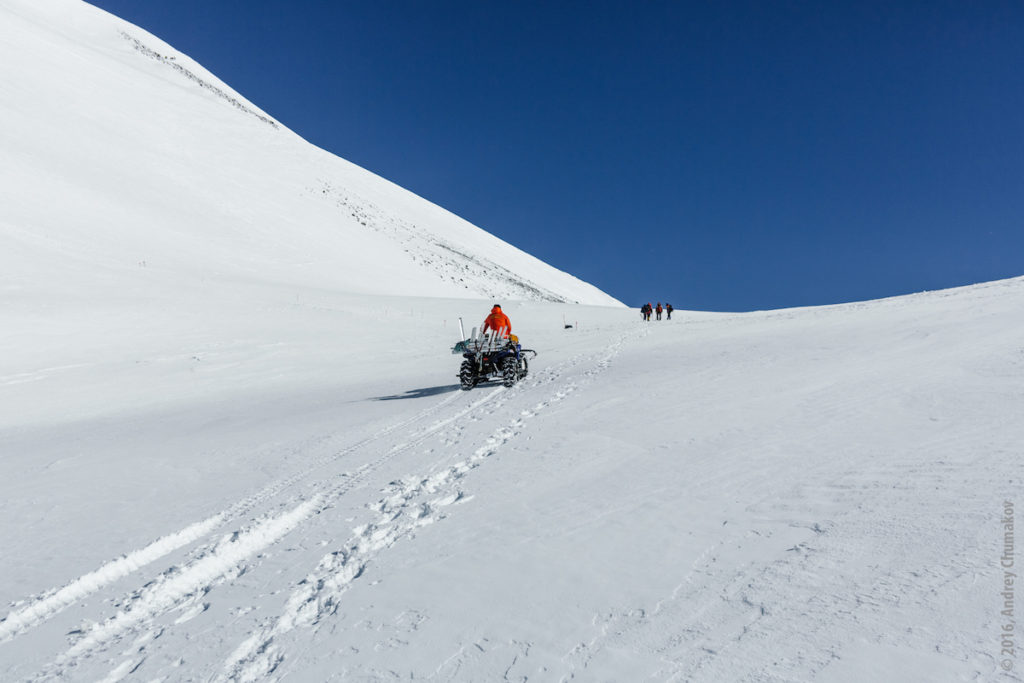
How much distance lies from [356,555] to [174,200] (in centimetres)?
4814

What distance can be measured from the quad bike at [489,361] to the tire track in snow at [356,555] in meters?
4.97

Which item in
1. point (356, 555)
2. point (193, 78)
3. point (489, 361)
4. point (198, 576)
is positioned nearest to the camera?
point (198, 576)

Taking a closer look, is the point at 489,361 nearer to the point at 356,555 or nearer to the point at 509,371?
the point at 509,371

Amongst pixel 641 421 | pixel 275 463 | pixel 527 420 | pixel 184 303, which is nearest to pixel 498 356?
pixel 527 420

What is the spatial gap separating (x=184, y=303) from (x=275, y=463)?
20042 millimetres

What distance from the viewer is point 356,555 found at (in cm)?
489

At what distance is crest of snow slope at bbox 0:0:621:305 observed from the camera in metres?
31.7

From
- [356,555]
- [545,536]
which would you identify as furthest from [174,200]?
[545,536]

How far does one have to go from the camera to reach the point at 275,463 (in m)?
8.13

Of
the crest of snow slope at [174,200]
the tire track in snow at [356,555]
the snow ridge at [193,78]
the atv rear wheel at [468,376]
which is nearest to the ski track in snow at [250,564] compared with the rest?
the tire track in snow at [356,555]

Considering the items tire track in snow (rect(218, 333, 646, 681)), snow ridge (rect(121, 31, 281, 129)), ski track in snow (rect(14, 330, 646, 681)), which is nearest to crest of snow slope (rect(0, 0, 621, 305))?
snow ridge (rect(121, 31, 281, 129))

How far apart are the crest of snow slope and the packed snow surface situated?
1351 cm

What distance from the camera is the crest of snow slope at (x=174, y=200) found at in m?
31.7

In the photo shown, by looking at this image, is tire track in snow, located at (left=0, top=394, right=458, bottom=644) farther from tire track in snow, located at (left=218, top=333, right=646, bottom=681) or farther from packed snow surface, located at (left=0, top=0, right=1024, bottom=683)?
tire track in snow, located at (left=218, top=333, right=646, bottom=681)
